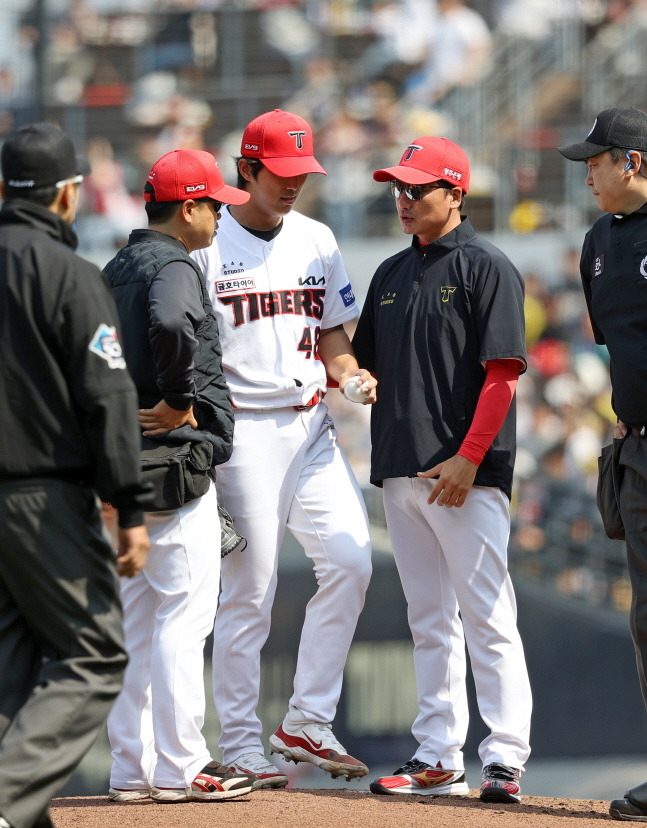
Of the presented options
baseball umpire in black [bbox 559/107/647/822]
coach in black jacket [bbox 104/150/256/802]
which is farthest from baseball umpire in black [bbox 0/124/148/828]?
baseball umpire in black [bbox 559/107/647/822]

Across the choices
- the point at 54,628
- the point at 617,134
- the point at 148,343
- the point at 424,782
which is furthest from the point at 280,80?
the point at 54,628

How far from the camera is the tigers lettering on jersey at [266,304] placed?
445cm

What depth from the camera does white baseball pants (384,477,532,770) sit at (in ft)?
13.9

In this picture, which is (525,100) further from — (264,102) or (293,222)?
(293,222)

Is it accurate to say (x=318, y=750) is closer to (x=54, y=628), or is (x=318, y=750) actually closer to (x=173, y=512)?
(x=173, y=512)

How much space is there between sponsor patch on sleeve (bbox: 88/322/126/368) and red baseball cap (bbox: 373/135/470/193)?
178 cm

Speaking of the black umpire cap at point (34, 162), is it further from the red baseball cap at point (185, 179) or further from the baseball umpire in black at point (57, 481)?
the red baseball cap at point (185, 179)

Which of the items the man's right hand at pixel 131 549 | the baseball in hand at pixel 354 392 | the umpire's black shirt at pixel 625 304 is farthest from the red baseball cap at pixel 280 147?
the man's right hand at pixel 131 549

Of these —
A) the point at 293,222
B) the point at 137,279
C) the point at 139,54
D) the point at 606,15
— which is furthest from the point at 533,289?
the point at 137,279

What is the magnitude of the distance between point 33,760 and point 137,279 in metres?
1.64

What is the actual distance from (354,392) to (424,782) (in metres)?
1.36

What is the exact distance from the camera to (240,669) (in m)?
4.37

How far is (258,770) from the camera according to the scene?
4320 mm

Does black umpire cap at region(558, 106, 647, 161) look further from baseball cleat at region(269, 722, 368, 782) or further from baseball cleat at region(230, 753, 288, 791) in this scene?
baseball cleat at region(230, 753, 288, 791)
